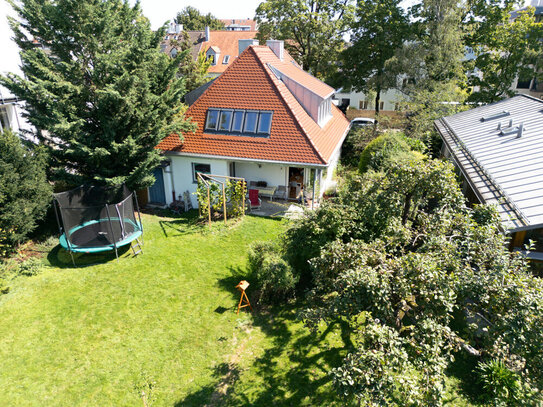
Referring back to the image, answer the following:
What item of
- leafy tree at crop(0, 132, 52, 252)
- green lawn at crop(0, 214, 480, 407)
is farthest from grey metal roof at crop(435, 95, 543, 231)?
leafy tree at crop(0, 132, 52, 252)

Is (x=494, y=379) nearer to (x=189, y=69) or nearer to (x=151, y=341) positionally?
(x=151, y=341)

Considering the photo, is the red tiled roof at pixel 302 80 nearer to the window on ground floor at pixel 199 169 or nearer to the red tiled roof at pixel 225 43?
the window on ground floor at pixel 199 169

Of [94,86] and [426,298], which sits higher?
[94,86]

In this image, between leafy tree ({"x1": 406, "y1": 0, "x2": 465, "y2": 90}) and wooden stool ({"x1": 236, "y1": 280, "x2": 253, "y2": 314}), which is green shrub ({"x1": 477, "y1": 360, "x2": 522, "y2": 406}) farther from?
leafy tree ({"x1": 406, "y1": 0, "x2": 465, "y2": 90})

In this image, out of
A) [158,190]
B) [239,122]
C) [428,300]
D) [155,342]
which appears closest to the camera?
[428,300]

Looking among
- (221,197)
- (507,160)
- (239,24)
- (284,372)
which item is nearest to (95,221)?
(221,197)

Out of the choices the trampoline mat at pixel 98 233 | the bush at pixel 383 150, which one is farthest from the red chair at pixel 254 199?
the bush at pixel 383 150

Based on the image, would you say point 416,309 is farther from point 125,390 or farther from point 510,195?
point 125,390

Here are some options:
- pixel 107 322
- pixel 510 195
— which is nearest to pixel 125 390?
pixel 107 322
